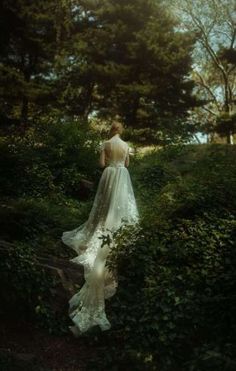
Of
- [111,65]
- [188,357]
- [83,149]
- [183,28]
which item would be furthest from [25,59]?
[188,357]

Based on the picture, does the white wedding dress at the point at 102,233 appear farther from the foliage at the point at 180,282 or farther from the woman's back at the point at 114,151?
the foliage at the point at 180,282

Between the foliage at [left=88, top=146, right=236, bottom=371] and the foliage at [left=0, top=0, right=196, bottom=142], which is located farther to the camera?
the foliage at [left=0, top=0, right=196, bottom=142]

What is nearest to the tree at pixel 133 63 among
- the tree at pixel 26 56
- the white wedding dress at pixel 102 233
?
the tree at pixel 26 56

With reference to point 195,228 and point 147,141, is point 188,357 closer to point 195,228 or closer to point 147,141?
point 195,228

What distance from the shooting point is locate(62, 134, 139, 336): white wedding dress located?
7.28 meters

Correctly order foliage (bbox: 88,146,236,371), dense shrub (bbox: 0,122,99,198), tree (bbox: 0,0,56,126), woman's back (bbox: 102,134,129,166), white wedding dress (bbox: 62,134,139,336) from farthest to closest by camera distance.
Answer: tree (bbox: 0,0,56,126) < dense shrub (bbox: 0,122,99,198) < woman's back (bbox: 102,134,129,166) < white wedding dress (bbox: 62,134,139,336) < foliage (bbox: 88,146,236,371)

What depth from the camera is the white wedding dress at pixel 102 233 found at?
23.9ft

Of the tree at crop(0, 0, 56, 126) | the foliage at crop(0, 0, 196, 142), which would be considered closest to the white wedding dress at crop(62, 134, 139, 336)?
the foliage at crop(0, 0, 196, 142)

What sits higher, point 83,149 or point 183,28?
point 183,28

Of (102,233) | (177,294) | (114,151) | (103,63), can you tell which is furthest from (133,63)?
(177,294)

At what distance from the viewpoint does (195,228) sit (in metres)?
8.27

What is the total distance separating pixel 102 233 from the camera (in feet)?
29.3

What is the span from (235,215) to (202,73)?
3324cm

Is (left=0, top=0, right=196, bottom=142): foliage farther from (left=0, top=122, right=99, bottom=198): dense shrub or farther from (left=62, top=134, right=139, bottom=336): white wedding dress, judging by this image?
(left=62, top=134, right=139, bottom=336): white wedding dress
